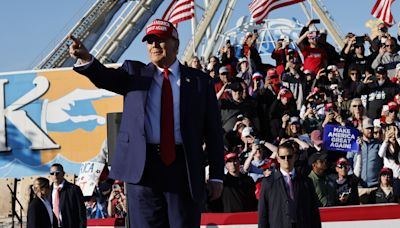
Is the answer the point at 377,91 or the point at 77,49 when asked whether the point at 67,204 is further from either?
the point at 77,49

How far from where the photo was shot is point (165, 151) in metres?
5.25

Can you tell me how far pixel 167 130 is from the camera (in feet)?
17.3

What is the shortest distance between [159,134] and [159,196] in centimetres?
37

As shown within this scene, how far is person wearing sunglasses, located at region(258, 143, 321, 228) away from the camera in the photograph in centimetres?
793

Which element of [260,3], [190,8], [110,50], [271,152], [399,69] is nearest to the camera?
[271,152]

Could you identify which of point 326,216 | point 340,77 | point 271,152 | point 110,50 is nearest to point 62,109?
point 340,77

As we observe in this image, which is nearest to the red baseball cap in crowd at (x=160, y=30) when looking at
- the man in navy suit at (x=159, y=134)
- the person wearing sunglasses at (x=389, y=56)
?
the man in navy suit at (x=159, y=134)

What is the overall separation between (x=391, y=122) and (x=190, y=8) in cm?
998

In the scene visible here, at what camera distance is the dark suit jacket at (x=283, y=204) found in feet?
26.0

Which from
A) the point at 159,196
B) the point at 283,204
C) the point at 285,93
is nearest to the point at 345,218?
the point at 283,204

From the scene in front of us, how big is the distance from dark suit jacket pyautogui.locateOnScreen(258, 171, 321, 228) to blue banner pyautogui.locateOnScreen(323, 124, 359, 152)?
3.82m

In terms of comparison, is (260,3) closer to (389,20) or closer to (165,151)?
(389,20)

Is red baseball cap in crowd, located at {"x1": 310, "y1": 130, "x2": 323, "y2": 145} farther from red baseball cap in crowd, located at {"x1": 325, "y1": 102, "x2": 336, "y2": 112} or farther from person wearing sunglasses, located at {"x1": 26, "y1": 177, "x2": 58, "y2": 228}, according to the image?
person wearing sunglasses, located at {"x1": 26, "y1": 177, "x2": 58, "y2": 228}

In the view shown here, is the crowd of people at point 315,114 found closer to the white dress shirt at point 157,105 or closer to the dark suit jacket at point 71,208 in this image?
the dark suit jacket at point 71,208
